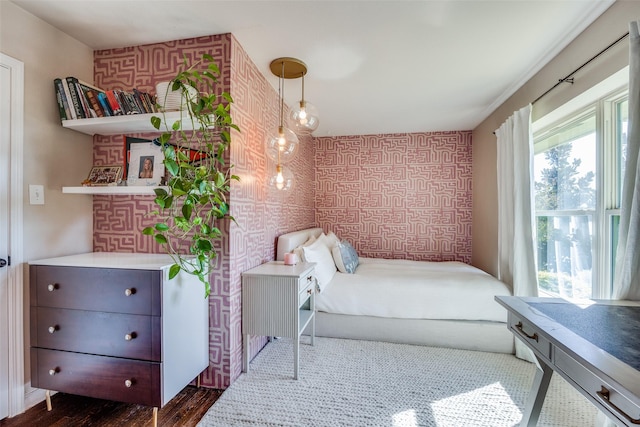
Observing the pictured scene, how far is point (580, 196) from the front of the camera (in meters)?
2.02

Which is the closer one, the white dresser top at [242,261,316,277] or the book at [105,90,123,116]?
the book at [105,90,123,116]

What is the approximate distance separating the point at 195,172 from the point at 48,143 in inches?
41.0

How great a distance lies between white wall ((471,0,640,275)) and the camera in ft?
4.84

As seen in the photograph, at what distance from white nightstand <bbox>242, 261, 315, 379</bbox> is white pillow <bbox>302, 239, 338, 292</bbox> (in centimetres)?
45

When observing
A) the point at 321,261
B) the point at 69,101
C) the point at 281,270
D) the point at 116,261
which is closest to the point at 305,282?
the point at 281,270

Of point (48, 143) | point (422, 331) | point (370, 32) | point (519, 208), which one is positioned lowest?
point (422, 331)

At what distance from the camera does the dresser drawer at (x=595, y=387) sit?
2.33ft

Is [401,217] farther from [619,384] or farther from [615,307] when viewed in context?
[619,384]

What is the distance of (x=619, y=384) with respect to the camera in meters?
0.69

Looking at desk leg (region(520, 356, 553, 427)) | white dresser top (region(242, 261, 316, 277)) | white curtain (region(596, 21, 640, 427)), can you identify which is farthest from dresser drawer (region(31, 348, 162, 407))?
white curtain (region(596, 21, 640, 427))

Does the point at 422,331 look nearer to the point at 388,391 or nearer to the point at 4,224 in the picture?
the point at 388,391

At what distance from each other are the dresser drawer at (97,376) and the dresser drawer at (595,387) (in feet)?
5.83

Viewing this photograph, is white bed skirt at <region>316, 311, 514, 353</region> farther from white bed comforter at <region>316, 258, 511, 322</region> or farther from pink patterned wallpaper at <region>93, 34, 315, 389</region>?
pink patterned wallpaper at <region>93, 34, 315, 389</region>

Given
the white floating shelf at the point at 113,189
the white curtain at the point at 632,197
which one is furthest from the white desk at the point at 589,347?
the white floating shelf at the point at 113,189
